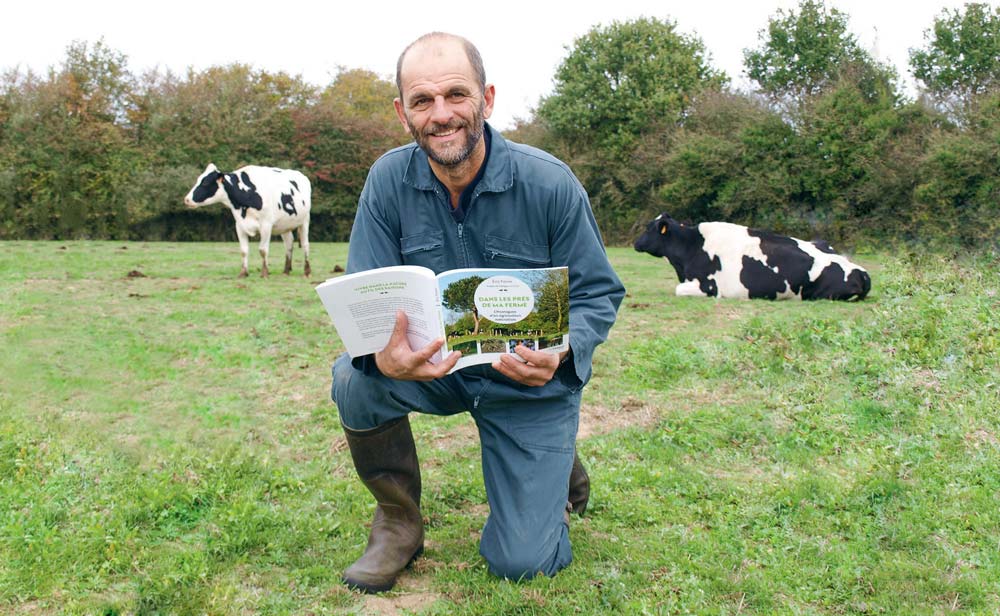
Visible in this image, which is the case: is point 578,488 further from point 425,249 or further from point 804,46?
point 804,46

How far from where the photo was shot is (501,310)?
306 cm

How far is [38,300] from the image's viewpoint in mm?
10133

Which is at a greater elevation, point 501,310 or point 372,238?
point 372,238

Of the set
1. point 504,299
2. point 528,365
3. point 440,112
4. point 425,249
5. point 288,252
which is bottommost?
point 288,252

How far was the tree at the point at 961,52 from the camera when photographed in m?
24.6

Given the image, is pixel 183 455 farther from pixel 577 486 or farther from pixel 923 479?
pixel 923 479

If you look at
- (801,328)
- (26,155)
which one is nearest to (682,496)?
(801,328)

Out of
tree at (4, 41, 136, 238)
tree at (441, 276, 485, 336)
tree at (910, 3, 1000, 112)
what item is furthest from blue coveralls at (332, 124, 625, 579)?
tree at (4, 41, 136, 238)

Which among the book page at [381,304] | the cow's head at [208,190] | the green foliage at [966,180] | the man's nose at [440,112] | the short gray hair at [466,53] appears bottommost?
the book page at [381,304]

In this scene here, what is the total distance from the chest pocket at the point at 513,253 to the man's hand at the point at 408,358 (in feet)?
1.97

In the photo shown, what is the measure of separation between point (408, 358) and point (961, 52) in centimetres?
2780

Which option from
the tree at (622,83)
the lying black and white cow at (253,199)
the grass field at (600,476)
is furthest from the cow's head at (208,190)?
the tree at (622,83)

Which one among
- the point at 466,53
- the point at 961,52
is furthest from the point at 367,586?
the point at 961,52

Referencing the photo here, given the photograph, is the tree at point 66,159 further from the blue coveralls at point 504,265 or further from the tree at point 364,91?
→ the blue coveralls at point 504,265
